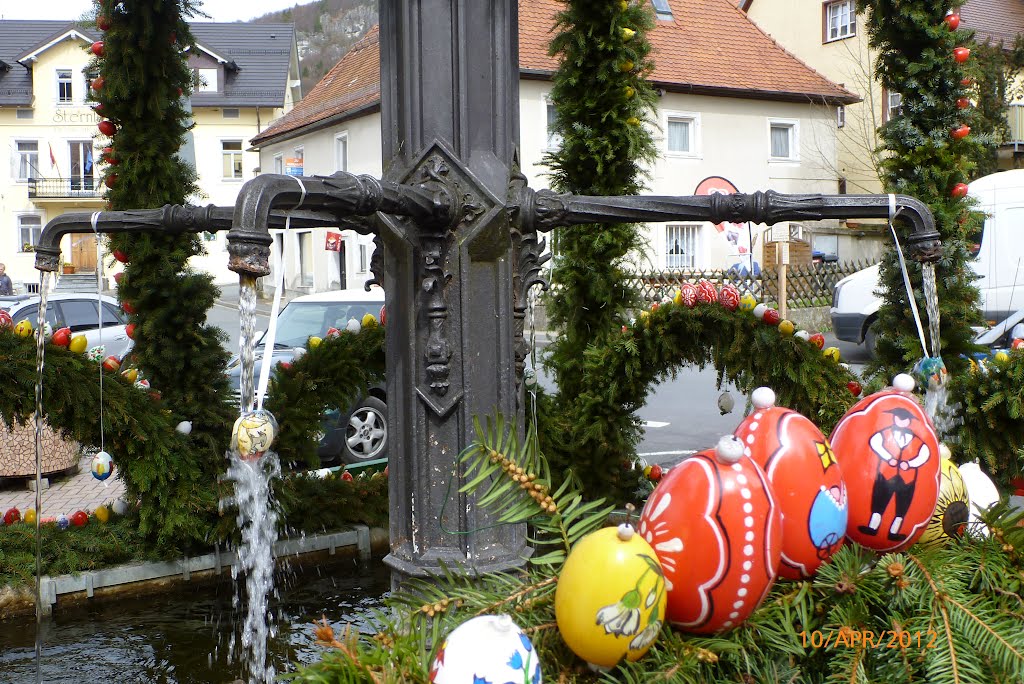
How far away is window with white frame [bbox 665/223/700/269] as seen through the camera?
28.9 meters

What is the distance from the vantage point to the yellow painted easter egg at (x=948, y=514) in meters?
1.71

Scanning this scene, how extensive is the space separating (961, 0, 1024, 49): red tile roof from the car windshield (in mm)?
26090

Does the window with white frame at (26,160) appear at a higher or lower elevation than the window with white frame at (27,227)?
higher

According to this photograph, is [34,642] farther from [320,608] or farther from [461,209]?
[461,209]

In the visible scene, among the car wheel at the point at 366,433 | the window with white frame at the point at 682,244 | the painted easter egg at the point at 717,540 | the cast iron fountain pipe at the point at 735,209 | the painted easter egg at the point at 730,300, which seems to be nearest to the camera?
the painted easter egg at the point at 717,540

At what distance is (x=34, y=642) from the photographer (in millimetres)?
4594

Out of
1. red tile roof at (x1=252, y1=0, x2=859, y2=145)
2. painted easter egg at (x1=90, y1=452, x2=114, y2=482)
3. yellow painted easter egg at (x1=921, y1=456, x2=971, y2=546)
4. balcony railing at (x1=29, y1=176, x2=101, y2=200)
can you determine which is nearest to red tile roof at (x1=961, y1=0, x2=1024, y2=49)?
red tile roof at (x1=252, y1=0, x2=859, y2=145)

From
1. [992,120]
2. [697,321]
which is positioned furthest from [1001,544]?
[992,120]

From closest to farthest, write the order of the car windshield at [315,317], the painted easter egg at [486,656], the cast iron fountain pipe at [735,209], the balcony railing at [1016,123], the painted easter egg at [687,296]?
the painted easter egg at [486,656], the cast iron fountain pipe at [735,209], the painted easter egg at [687,296], the car windshield at [315,317], the balcony railing at [1016,123]

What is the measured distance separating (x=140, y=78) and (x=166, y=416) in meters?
1.82

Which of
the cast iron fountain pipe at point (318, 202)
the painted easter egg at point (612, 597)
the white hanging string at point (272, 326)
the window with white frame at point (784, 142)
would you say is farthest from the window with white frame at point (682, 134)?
the painted easter egg at point (612, 597)

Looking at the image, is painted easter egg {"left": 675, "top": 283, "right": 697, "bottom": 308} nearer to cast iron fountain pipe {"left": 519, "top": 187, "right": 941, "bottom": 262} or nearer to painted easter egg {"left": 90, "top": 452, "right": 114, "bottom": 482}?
cast iron fountain pipe {"left": 519, "top": 187, "right": 941, "bottom": 262}

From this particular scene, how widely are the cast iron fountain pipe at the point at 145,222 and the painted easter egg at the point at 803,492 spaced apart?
4.60 feet

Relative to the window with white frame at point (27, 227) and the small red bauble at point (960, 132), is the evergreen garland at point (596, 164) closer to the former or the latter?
the small red bauble at point (960, 132)
